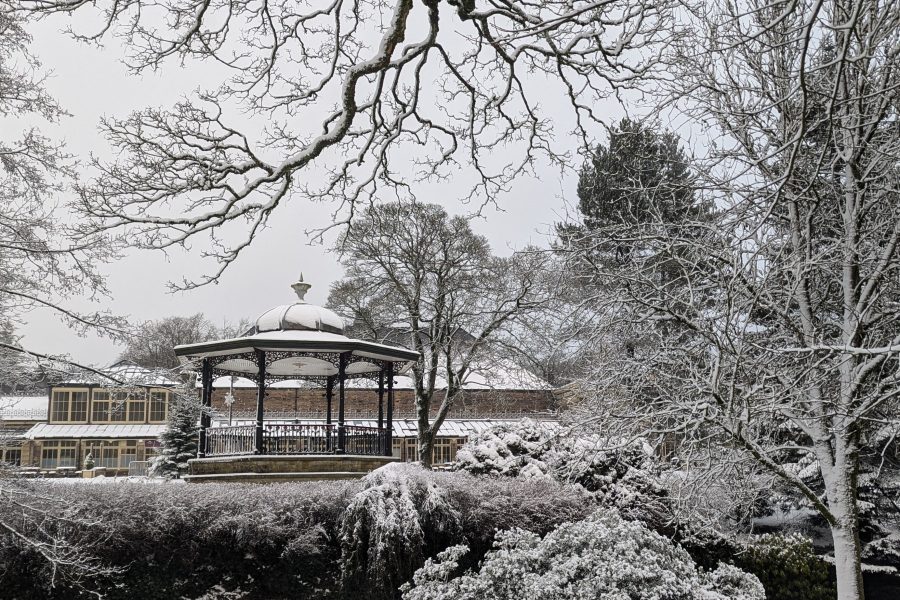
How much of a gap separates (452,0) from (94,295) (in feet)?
19.9

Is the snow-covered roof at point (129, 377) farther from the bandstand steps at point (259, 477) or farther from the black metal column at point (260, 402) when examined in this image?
the black metal column at point (260, 402)

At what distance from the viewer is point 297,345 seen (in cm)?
1603

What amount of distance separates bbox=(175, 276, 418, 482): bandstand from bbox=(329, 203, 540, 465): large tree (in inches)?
124

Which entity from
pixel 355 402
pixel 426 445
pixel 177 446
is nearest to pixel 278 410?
pixel 355 402

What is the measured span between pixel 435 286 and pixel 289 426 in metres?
6.87

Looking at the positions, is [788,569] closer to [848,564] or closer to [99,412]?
[848,564]

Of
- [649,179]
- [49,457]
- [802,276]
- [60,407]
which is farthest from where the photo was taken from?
[60,407]

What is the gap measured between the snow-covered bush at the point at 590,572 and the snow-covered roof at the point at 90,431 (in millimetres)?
29507

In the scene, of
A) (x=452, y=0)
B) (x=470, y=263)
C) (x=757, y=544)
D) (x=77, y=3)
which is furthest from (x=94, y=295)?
(x=470, y=263)

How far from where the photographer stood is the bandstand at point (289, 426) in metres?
15.4

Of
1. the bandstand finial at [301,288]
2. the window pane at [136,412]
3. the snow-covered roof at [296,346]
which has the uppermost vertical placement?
the bandstand finial at [301,288]

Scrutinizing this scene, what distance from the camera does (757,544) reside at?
40.3ft

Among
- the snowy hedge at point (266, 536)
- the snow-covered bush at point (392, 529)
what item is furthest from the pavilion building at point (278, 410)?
the snow-covered bush at point (392, 529)

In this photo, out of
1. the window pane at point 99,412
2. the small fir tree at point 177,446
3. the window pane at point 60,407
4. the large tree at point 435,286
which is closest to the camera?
the large tree at point 435,286
